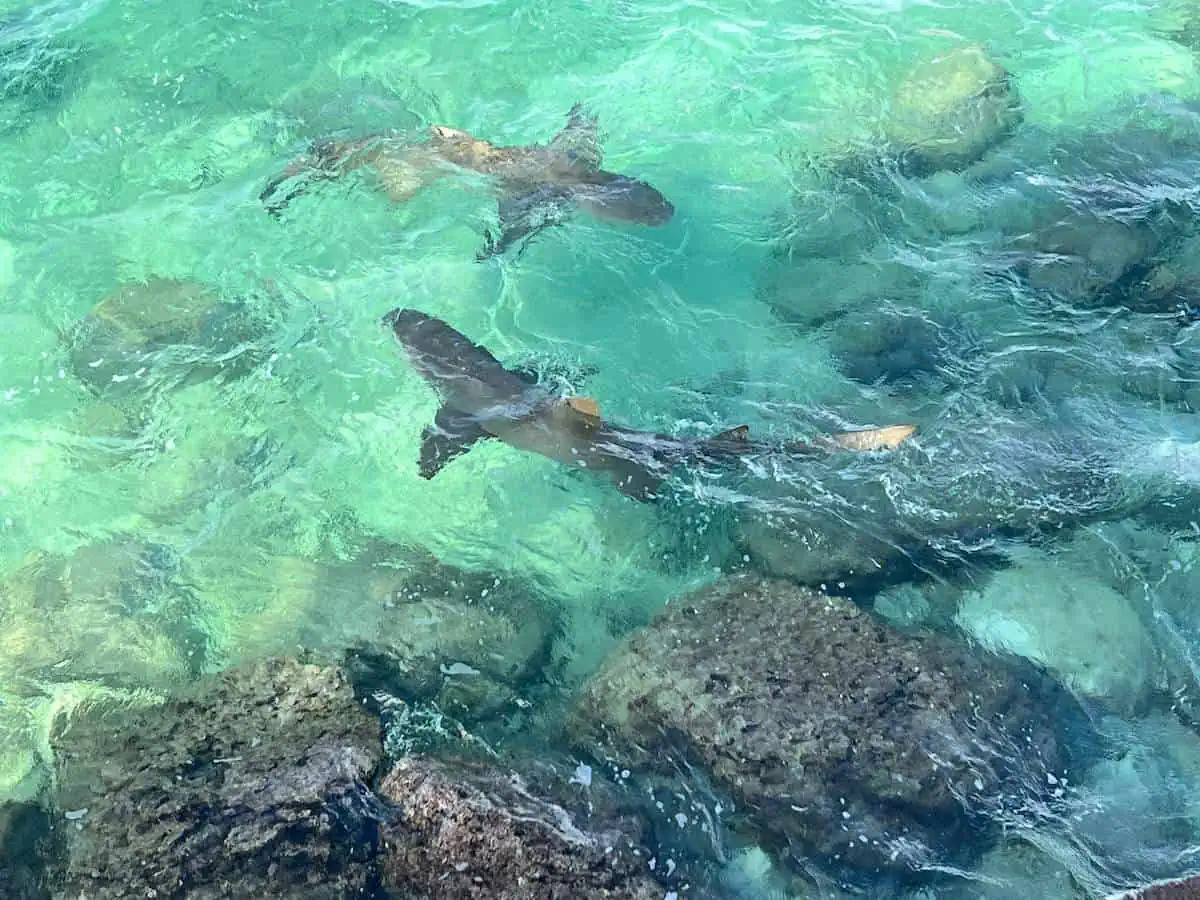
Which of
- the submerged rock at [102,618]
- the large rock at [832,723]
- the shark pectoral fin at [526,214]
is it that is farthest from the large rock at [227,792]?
the shark pectoral fin at [526,214]

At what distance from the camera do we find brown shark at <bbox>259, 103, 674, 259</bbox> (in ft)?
32.6

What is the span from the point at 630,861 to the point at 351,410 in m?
4.54

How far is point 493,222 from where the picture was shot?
10023 millimetres

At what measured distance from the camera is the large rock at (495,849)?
5699 millimetres

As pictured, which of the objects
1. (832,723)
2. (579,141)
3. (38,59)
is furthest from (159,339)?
(832,723)

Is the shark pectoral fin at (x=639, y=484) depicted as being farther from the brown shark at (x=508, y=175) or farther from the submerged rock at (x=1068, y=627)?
the brown shark at (x=508, y=175)

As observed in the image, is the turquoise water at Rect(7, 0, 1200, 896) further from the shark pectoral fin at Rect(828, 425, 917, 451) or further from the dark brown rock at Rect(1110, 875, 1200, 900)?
the dark brown rock at Rect(1110, 875, 1200, 900)

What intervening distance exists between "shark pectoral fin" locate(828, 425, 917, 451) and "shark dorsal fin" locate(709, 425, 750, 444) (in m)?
0.72

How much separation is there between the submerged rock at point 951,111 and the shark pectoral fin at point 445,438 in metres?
5.76

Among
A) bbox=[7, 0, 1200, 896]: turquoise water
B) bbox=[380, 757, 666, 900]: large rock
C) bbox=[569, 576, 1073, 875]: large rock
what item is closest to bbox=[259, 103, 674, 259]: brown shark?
bbox=[7, 0, 1200, 896]: turquoise water

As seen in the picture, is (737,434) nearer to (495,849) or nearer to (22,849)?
(495,849)

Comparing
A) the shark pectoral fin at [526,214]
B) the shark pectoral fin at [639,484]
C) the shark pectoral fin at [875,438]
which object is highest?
the shark pectoral fin at [526,214]

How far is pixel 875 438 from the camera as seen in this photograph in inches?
313

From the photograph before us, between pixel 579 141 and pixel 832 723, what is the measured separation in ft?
23.1
